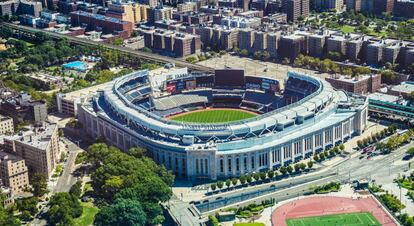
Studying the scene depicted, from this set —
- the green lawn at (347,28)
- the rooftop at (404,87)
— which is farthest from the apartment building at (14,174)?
the green lawn at (347,28)

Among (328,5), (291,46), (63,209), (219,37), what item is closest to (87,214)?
(63,209)

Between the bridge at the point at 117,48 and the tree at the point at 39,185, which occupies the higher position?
the bridge at the point at 117,48

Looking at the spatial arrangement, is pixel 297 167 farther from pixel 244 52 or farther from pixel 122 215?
pixel 244 52

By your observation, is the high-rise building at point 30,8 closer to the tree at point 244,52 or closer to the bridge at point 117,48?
the bridge at point 117,48

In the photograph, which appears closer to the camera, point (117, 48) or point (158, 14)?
point (117, 48)

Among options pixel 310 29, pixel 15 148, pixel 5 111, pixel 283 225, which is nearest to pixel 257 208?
pixel 283 225

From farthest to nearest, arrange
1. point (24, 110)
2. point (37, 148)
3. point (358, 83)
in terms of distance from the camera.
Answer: point (358, 83)
point (24, 110)
point (37, 148)
